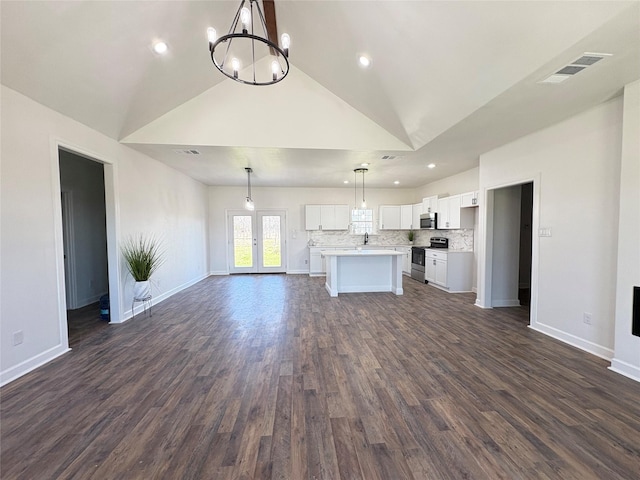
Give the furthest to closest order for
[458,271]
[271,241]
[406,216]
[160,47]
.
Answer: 1. [271,241]
2. [406,216]
3. [458,271]
4. [160,47]

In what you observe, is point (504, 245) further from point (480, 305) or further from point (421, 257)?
point (421, 257)

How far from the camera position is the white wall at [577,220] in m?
2.77

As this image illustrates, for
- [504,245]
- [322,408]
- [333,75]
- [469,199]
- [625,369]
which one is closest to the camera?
[322,408]

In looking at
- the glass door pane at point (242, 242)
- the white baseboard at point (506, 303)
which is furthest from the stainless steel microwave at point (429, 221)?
the glass door pane at point (242, 242)

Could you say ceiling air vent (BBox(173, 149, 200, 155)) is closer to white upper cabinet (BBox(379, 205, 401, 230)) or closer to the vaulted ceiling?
the vaulted ceiling

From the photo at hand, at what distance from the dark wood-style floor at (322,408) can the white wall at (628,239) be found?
233mm

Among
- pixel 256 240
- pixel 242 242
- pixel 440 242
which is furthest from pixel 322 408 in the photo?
pixel 242 242

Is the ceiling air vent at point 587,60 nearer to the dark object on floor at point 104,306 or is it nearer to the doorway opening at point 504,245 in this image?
the doorway opening at point 504,245

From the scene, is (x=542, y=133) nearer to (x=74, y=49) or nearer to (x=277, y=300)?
(x=277, y=300)

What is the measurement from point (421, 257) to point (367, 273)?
2018mm

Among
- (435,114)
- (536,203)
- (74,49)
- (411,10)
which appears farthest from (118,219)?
(536,203)

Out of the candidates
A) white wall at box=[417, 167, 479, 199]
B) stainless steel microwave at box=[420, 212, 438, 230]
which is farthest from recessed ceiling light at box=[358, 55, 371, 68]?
stainless steel microwave at box=[420, 212, 438, 230]

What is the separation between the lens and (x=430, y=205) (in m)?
6.69

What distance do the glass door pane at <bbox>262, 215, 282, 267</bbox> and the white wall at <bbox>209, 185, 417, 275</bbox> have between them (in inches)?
12.5
